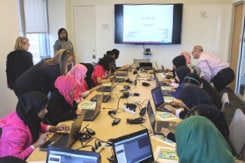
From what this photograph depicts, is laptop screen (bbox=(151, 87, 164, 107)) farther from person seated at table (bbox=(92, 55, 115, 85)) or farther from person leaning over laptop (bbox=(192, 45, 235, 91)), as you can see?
person leaning over laptop (bbox=(192, 45, 235, 91))

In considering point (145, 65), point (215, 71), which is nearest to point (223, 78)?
point (215, 71)

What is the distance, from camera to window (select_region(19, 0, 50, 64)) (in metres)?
5.23

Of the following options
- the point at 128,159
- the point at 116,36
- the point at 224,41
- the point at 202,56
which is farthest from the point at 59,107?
the point at 224,41

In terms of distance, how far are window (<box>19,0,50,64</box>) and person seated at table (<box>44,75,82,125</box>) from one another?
3052 mm

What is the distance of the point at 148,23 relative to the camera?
6812 mm

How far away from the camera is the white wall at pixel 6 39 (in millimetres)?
3887

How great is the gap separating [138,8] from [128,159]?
580 cm

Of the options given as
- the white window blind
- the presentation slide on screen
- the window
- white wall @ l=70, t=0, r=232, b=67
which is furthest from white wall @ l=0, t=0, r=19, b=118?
the presentation slide on screen

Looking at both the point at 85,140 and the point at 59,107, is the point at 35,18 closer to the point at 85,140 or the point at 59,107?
the point at 59,107

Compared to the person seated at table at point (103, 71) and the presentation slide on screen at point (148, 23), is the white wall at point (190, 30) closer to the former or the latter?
the presentation slide on screen at point (148, 23)

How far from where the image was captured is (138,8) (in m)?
6.74

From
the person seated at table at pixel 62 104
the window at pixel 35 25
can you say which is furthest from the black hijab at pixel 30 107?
the window at pixel 35 25

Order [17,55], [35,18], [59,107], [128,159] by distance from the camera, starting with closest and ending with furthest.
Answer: [128,159] → [59,107] → [17,55] → [35,18]

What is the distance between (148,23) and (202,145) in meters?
5.91
